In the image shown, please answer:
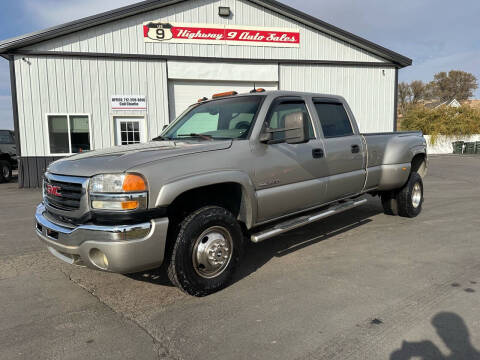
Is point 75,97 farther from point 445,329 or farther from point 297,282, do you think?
point 445,329

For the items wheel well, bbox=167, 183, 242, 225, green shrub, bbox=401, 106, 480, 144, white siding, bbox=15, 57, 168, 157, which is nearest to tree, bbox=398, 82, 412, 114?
green shrub, bbox=401, 106, 480, 144

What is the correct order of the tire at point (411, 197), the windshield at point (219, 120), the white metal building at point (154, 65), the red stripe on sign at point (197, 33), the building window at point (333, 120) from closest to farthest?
1. the windshield at point (219, 120)
2. the building window at point (333, 120)
3. the tire at point (411, 197)
4. the white metal building at point (154, 65)
5. the red stripe on sign at point (197, 33)

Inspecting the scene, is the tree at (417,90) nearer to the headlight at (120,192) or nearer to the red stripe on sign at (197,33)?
the red stripe on sign at (197,33)

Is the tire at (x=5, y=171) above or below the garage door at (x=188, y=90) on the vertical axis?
below

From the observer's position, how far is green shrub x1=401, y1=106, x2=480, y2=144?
1166 inches

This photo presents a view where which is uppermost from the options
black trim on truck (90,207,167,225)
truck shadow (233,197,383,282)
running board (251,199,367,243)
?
black trim on truck (90,207,167,225)

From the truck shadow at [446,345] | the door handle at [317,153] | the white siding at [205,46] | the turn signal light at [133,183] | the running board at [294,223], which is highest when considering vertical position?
the white siding at [205,46]

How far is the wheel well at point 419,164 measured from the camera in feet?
21.8

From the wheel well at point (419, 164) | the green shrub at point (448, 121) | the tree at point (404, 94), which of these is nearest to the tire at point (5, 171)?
the wheel well at point (419, 164)

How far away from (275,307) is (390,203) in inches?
166

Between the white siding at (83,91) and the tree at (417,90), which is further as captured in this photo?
the tree at (417,90)

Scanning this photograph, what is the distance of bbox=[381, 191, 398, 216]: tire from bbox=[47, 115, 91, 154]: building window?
10.2 m

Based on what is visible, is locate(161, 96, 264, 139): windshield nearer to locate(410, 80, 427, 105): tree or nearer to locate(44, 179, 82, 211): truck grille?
locate(44, 179, 82, 211): truck grille

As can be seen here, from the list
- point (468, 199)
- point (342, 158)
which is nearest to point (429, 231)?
point (342, 158)
